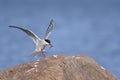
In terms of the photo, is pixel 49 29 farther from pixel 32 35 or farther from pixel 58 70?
pixel 58 70

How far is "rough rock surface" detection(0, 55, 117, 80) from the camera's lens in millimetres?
20161

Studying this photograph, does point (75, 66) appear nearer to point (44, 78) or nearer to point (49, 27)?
point (44, 78)

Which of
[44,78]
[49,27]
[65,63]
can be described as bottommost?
[44,78]

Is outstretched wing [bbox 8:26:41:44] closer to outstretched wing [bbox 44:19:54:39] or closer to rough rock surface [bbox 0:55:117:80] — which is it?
outstretched wing [bbox 44:19:54:39]

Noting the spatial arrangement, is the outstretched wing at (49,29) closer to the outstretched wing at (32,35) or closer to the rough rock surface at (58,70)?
the outstretched wing at (32,35)

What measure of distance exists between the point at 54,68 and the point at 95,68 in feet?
9.09

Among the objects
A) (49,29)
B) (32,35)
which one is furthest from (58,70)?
(49,29)

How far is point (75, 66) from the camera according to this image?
21188 millimetres

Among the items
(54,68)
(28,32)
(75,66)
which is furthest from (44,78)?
(28,32)

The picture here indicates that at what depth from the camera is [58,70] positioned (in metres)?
20.3

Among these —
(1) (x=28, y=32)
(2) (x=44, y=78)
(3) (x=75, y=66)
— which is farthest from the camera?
(1) (x=28, y=32)

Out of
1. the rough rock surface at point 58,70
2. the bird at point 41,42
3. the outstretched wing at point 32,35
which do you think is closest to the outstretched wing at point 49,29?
the bird at point 41,42

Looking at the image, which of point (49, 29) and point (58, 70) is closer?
point (58, 70)

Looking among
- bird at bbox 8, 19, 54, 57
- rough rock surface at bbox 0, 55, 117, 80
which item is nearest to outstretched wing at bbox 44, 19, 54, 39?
bird at bbox 8, 19, 54, 57
